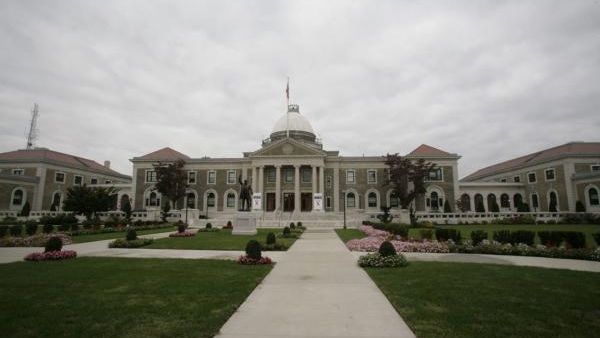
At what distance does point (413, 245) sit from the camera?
18.5 metres

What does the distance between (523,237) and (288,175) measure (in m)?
43.0

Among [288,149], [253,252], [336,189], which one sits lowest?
[253,252]

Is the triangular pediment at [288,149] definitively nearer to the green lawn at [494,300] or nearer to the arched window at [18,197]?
the arched window at [18,197]

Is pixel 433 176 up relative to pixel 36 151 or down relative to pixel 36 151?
down

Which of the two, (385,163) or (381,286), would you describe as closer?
(381,286)

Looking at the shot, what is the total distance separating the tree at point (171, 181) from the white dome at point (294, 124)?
2035 cm

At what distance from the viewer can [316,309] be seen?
23.9 ft

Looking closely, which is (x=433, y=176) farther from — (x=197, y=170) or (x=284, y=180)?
(x=197, y=170)

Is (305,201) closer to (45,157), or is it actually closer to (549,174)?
(549,174)

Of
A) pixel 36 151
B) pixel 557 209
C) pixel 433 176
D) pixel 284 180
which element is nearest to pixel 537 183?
pixel 557 209

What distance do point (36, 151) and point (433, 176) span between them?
7117 cm

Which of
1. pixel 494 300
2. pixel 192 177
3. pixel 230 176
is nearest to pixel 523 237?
pixel 494 300

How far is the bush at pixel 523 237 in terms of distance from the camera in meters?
18.0

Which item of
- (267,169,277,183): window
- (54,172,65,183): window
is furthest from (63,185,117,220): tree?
(54,172,65,183): window
